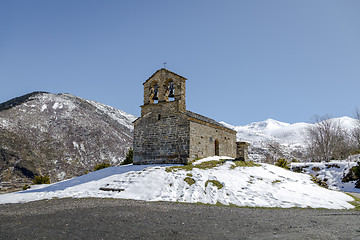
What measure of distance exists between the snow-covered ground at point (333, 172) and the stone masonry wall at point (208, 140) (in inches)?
307

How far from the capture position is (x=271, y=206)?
10.3 metres

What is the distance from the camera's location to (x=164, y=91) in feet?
62.6

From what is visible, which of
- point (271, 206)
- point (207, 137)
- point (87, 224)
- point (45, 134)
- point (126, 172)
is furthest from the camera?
point (45, 134)

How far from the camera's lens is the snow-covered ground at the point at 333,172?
19297mm

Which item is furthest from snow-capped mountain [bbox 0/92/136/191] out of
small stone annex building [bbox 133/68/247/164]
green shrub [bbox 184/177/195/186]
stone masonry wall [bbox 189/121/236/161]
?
green shrub [bbox 184/177/195/186]

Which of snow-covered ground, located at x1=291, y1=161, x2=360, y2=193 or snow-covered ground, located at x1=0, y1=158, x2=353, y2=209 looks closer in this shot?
snow-covered ground, located at x1=0, y1=158, x2=353, y2=209

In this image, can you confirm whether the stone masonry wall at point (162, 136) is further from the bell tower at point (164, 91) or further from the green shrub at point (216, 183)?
the green shrub at point (216, 183)

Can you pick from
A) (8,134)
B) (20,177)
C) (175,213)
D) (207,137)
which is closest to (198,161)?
(207,137)

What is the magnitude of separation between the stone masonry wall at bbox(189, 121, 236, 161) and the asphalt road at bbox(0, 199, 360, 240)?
919 centimetres

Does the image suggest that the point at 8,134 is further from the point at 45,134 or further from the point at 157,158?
the point at 157,158

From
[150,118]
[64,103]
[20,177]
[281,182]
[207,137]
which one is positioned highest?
[64,103]

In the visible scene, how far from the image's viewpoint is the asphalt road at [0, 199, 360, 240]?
545cm

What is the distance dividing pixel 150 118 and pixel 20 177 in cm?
2998

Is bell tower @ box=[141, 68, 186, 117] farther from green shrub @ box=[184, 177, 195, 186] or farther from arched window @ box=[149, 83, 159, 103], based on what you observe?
green shrub @ box=[184, 177, 195, 186]
